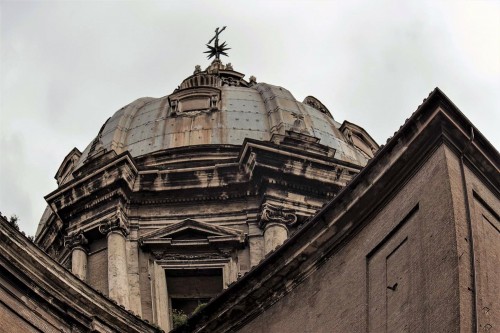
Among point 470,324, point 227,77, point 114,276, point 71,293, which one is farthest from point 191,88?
point 470,324

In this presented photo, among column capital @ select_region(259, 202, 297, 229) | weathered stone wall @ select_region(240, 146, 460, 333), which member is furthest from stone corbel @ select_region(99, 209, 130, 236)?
weathered stone wall @ select_region(240, 146, 460, 333)

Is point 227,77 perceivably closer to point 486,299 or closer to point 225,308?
point 225,308

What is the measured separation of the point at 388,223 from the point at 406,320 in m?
2.35

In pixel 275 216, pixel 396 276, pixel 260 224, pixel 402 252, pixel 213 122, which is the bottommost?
pixel 396 276

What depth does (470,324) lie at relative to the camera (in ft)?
71.2

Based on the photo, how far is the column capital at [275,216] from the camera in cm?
4147

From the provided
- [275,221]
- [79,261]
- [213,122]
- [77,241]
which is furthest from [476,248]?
[213,122]

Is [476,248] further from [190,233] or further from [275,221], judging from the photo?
[190,233]

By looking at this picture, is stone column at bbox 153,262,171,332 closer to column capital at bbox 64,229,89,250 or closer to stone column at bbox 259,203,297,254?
column capital at bbox 64,229,89,250

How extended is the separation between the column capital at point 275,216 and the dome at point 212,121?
398 cm

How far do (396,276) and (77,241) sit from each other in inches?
794

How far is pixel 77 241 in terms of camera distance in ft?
140

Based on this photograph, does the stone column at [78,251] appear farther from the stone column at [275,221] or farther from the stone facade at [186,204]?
the stone column at [275,221]

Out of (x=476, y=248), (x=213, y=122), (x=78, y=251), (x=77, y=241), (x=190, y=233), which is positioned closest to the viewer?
(x=476, y=248)
